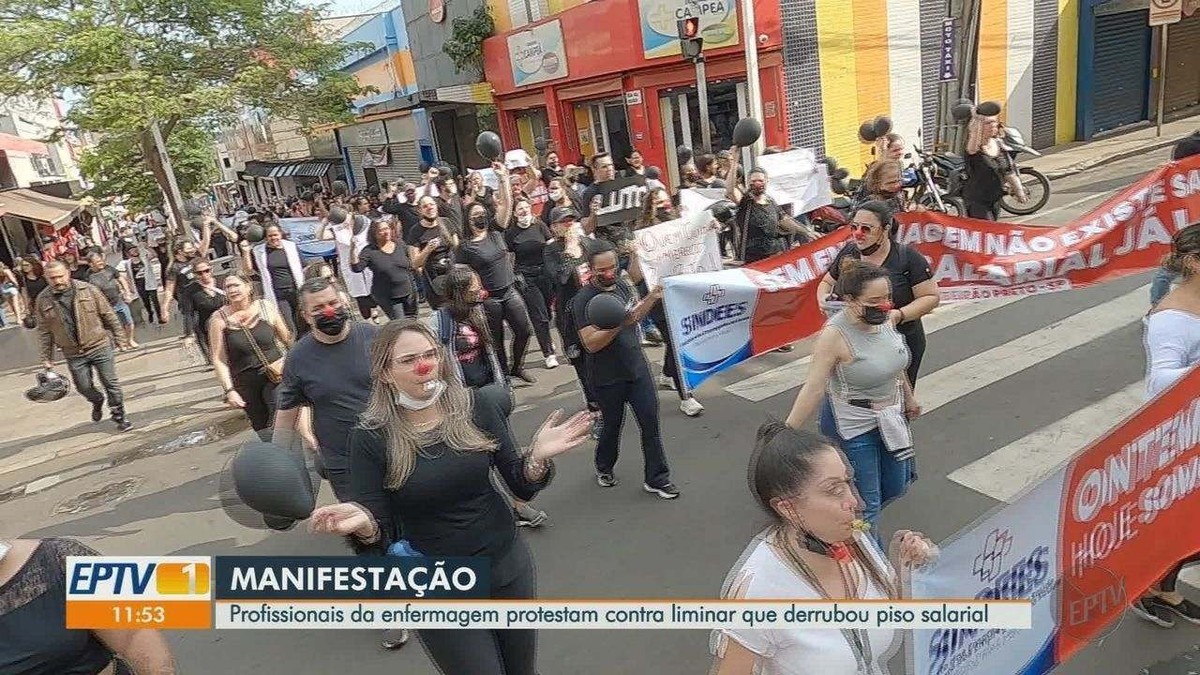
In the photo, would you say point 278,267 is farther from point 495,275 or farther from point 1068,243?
point 1068,243

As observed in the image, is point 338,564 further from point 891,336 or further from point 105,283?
point 105,283

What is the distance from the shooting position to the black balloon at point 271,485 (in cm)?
247

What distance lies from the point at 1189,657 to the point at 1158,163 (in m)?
14.0

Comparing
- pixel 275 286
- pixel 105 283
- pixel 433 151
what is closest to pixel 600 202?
pixel 275 286

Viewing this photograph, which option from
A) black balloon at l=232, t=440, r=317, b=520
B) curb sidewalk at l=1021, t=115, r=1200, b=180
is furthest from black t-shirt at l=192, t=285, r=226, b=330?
curb sidewalk at l=1021, t=115, r=1200, b=180

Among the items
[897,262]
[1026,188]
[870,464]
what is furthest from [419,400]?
[1026,188]

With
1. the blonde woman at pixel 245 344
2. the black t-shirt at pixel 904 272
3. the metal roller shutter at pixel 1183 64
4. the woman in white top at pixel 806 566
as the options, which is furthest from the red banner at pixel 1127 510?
the metal roller shutter at pixel 1183 64

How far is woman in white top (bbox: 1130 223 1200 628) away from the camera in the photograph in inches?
128

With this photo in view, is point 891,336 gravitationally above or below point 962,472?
above

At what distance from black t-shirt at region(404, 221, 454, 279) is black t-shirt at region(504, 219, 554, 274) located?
24.6 inches

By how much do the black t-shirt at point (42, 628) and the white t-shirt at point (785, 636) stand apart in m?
1.68

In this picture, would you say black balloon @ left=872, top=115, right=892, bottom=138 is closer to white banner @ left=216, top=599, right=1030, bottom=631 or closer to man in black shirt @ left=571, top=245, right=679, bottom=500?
man in black shirt @ left=571, top=245, right=679, bottom=500

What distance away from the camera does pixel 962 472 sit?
16.5ft

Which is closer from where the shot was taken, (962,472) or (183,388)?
(962,472)
